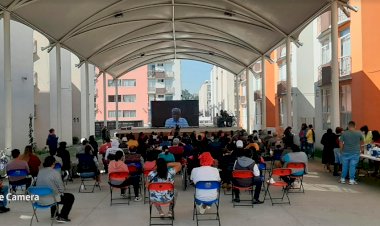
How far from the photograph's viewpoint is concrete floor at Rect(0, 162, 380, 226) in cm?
775

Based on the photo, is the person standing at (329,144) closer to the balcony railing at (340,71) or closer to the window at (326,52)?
the balcony railing at (340,71)

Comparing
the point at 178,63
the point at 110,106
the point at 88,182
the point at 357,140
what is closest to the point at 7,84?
the point at 88,182

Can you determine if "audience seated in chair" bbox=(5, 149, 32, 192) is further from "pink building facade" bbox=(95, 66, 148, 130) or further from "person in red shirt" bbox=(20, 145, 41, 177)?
"pink building facade" bbox=(95, 66, 148, 130)

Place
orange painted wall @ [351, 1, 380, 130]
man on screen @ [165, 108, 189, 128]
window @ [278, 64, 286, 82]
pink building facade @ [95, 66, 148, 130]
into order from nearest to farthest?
orange painted wall @ [351, 1, 380, 130] → window @ [278, 64, 286, 82] → man on screen @ [165, 108, 189, 128] → pink building facade @ [95, 66, 148, 130]

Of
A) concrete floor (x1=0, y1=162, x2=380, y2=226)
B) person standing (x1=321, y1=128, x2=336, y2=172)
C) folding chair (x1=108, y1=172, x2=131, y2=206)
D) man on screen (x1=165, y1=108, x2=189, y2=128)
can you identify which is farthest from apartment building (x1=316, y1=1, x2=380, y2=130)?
man on screen (x1=165, y1=108, x2=189, y2=128)

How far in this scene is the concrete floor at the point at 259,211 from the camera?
7746 mm

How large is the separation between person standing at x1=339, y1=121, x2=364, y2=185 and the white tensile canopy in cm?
455

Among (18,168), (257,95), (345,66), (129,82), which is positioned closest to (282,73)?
(257,95)

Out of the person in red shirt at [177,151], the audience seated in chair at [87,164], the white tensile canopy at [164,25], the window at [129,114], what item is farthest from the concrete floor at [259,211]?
the window at [129,114]

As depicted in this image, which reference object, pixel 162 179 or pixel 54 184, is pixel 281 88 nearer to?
pixel 162 179

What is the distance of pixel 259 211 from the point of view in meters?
8.50

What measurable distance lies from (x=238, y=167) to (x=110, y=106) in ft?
175

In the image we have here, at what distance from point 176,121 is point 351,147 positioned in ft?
78.2

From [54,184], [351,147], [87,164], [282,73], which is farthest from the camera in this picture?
[282,73]
